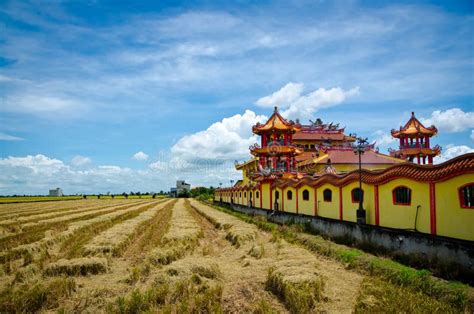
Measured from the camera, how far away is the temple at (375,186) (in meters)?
11.1

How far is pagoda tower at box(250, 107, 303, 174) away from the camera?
3500 cm

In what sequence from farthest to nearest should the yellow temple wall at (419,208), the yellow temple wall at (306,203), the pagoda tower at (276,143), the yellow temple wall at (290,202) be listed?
the pagoda tower at (276,143), the yellow temple wall at (290,202), the yellow temple wall at (306,203), the yellow temple wall at (419,208)

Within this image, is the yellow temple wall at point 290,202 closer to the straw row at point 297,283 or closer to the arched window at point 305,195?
the arched window at point 305,195

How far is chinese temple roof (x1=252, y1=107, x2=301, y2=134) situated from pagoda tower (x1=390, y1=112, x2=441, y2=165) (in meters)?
11.9

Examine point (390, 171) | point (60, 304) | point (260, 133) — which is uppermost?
point (260, 133)

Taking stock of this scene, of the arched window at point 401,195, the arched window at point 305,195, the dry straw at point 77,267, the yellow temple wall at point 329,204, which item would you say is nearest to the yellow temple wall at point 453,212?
the arched window at point 401,195

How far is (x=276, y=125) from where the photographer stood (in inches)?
1421

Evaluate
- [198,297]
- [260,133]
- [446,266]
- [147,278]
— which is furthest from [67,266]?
[260,133]

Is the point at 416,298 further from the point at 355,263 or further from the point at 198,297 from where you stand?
the point at 198,297

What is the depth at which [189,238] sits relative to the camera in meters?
16.4

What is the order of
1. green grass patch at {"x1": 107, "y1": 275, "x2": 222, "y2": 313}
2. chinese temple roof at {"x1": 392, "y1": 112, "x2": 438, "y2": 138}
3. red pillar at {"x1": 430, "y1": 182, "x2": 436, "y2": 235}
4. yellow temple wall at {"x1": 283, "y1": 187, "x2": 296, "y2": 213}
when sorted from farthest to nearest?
chinese temple roof at {"x1": 392, "y1": 112, "x2": 438, "y2": 138}
yellow temple wall at {"x1": 283, "y1": 187, "x2": 296, "y2": 213}
red pillar at {"x1": 430, "y1": 182, "x2": 436, "y2": 235}
green grass patch at {"x1": 107, "y1": 275, "x2": 222, "y2": 313}

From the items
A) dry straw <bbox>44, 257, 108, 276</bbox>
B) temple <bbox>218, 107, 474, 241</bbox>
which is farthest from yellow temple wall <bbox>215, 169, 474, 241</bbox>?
dry straw <bbox>44, 257, 108, 276</bbox>

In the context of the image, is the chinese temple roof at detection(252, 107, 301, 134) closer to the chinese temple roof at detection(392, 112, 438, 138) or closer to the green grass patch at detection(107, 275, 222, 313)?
the chinese temple roof at detection(392, 112, 438, 138)

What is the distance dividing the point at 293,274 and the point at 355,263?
2901mm
